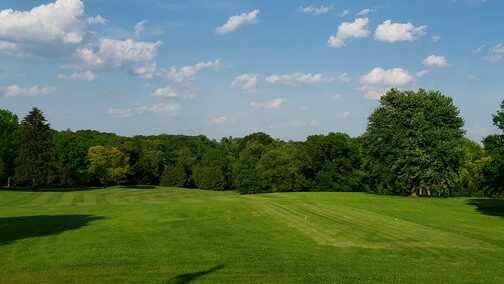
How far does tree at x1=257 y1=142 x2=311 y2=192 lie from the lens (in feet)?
336

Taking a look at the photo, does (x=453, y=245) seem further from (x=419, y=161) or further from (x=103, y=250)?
Result: (x=419, y=161)

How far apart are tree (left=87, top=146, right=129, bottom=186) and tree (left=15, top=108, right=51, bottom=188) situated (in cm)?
1330

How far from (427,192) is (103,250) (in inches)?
2405

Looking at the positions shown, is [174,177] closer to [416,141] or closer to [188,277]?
[416,141]

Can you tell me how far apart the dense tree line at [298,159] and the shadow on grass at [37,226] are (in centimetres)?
3570

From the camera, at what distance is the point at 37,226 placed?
101ft

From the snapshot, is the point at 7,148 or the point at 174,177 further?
the point at 174,177

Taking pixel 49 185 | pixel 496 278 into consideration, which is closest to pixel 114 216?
pixel 496 278

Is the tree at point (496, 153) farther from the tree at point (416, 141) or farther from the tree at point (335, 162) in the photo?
the tree at point (335, 162)

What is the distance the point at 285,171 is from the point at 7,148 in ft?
186

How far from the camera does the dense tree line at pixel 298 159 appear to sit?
64.8 meters

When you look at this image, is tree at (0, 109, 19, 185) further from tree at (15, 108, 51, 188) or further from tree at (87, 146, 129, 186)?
tree at (87, 146, 129, 186)

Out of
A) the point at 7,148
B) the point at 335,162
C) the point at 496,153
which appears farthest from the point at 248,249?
the point at 7,148

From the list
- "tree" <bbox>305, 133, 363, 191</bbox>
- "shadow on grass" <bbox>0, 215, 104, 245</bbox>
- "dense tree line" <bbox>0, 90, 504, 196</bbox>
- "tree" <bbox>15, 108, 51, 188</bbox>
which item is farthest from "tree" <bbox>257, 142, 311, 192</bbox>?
"shadow on grass" <bbox>0, 215, 104, 245</bbox>
